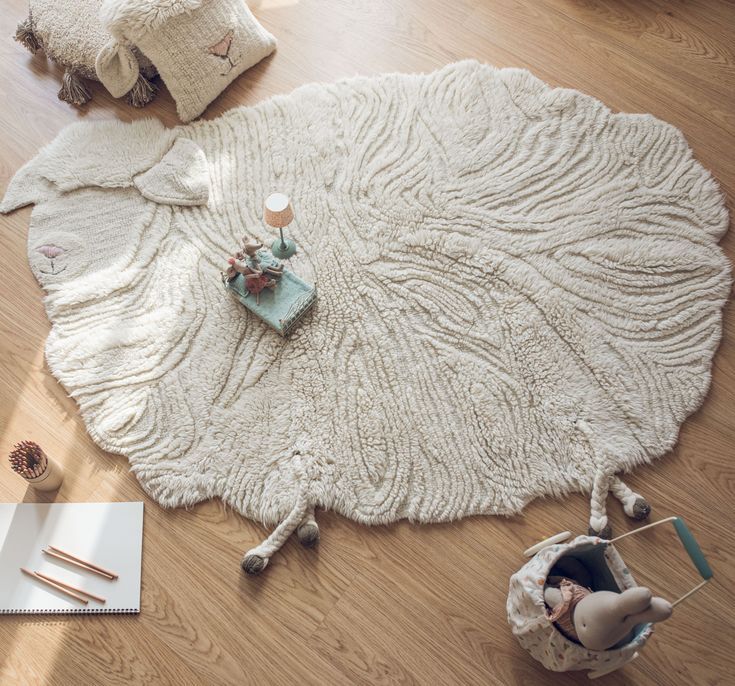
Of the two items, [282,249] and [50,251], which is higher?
[282,249]

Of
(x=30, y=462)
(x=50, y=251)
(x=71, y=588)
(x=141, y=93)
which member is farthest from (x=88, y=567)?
(x=141, y=93)

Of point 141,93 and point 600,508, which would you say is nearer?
point 600,508

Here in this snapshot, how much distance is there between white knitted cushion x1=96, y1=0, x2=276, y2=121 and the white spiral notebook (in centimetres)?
96

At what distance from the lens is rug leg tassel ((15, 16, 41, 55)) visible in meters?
1.66

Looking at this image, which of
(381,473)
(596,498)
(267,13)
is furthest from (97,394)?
(267,13)

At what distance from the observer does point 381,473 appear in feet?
4.15

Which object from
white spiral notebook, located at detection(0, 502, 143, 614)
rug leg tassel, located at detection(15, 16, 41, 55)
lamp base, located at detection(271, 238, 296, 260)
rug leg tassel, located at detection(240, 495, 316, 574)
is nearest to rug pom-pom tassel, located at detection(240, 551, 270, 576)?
rug leg tassel, located at detection(240, 495, 316, 574)

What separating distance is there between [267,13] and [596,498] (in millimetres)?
1494

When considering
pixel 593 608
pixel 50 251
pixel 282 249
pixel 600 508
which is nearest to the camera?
pixel 593 608

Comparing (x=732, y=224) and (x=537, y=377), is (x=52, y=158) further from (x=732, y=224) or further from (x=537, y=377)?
(x=732, y=224)

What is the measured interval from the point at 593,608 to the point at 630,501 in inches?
12.8

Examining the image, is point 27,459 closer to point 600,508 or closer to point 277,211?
point 277,211

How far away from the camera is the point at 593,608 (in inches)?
38.4

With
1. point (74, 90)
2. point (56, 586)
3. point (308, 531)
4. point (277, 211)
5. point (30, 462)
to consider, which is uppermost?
point (277, 211)
